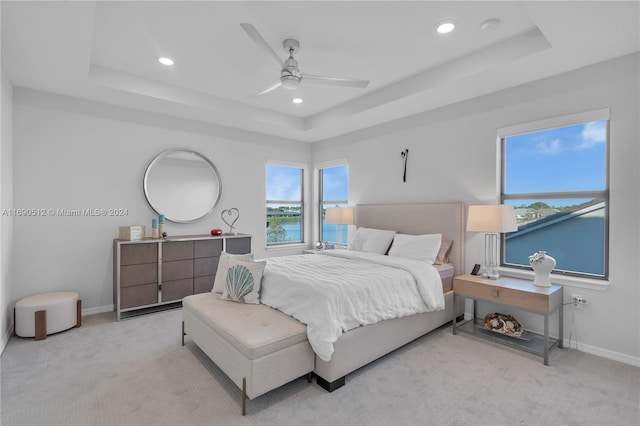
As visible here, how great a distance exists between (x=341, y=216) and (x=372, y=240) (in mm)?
859

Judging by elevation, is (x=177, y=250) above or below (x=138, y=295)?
above

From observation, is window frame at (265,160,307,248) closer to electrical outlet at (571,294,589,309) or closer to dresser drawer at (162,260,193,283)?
dresser drawer at (162,260,193,283)

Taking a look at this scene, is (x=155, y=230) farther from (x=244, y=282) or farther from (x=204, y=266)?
(x=244, y=282)

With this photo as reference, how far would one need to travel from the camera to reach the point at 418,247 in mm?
3691

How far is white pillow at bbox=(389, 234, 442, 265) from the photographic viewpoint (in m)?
3.59

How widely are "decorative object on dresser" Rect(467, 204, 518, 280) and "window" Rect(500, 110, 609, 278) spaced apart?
237 millimetres

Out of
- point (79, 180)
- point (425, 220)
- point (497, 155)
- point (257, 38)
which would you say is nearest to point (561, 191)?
point (497, 155)

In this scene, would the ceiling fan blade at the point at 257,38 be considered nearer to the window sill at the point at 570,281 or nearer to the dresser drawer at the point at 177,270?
the dresser drawer at the point at 177,270

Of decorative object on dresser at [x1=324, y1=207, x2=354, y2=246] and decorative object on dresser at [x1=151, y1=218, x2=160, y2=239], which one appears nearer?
decorative object on dresser at [x1=151, y1=218, x2=160, y2=239]

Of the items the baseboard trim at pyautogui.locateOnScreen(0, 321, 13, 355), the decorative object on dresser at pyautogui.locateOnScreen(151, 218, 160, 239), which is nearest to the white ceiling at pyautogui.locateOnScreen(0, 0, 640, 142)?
the decorative object on dresser at pyautogui.locateOnScreen(151, 218, 160, 239)

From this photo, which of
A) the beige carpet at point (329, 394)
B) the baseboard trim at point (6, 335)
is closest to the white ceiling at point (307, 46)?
the baseboard trim at point (6, 335)

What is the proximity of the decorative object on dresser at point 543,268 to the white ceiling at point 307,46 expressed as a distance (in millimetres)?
1773

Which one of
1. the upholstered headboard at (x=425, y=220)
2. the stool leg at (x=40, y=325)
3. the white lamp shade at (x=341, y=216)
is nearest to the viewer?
the stool leg at (x=40, y=325)

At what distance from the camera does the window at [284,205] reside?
18.5ft
